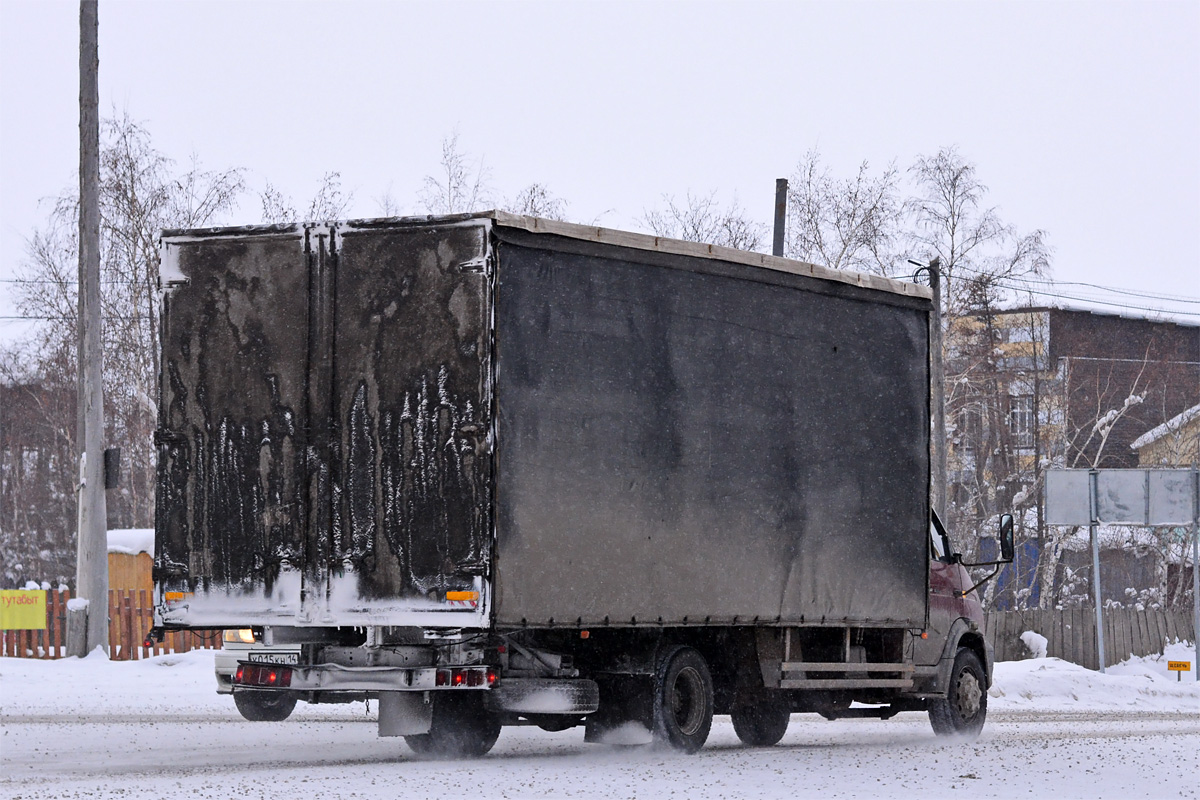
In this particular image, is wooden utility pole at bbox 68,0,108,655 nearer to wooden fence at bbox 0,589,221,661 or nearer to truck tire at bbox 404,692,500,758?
wooden fence at bbox 0,589,221,661

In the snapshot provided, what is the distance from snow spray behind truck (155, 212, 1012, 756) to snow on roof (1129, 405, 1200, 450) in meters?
44.2

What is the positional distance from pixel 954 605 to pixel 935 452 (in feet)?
62.5

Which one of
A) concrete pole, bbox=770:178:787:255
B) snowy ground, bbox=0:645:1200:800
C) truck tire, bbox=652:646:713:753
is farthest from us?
concrete pole, bbox=770:178:787:255

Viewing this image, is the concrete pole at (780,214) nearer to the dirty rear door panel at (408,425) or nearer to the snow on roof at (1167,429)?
the dirty rear door panel at (408,425)

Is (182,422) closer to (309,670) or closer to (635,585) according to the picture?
(309,670)

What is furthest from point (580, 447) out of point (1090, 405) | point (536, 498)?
point (1090, 405)

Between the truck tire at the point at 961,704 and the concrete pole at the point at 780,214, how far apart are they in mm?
13234

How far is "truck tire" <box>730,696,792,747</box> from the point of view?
14.5 meters

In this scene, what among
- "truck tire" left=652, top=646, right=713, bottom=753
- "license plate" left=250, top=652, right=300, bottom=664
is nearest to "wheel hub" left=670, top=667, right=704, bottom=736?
"truck tire" left=652, top=646, right=713, bottom=753

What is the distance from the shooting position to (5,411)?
6406 centimetres

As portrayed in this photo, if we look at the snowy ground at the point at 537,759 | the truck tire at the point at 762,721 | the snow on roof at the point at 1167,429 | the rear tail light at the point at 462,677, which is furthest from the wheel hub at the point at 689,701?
the snow on roof at the point at 1167,429

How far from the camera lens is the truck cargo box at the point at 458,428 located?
11266mm

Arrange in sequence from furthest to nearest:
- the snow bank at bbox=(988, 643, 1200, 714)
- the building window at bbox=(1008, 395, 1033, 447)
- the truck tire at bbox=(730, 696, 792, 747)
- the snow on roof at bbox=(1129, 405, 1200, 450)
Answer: the building window at bbox=(1008, 395, 1033, 447) → the snow on roof at bbox=(1129, 405, 1200, 450) → the snow bank at bbox=(988, 643, 1200, 714) → the truck tire at bbox=(730, 696, 792, 747)

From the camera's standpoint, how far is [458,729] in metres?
12.8
